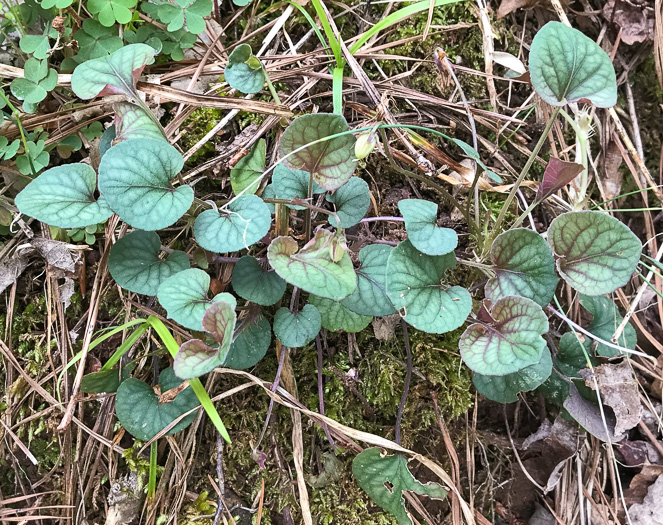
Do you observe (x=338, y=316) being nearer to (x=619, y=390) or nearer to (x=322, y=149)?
(x=322, y=149)

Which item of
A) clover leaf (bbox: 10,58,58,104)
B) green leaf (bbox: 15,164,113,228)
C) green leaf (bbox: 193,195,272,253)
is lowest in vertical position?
green leaf (bbox: 193,195,272,253)

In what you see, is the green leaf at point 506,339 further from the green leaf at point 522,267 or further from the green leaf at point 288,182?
the green leaf at point 288,182

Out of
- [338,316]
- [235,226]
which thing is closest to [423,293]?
[338,316]

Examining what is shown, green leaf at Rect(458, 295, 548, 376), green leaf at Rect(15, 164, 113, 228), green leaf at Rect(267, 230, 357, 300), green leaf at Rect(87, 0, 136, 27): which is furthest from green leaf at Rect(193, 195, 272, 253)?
green leaf at Rect(87, 0, 136, 27)

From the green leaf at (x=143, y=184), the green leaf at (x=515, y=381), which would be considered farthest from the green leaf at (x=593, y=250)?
the green leaf at (x=143, y=184)

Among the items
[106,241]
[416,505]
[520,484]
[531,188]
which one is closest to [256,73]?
[106,241]

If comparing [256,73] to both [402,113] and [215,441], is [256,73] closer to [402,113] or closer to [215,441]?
[402,113]

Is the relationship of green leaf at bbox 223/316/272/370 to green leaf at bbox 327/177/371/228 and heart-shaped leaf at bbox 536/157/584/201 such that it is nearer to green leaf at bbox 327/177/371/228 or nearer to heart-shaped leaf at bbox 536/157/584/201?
green leaf at bbox 327/177/371/228
